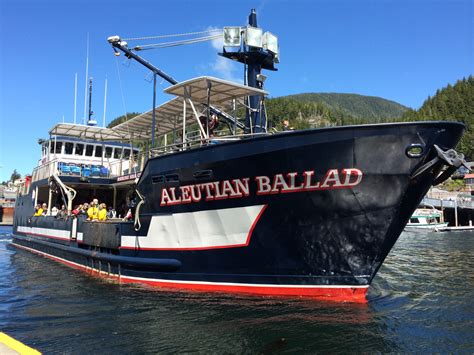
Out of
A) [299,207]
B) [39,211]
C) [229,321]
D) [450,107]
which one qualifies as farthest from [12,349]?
[450,107]

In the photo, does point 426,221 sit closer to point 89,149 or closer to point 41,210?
point 89,149

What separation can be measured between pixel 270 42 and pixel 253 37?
0.92m

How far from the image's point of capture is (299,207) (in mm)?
7984

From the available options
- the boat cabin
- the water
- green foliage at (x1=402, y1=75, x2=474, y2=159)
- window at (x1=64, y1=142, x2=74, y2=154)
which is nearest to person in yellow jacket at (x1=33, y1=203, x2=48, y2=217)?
the boat cabin

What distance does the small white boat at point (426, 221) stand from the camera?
47.1 m

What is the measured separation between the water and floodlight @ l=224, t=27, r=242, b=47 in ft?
39.0

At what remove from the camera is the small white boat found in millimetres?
47109

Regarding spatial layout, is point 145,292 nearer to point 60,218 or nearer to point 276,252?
point 276,252

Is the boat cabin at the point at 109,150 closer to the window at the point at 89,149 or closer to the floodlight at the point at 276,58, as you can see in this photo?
the window at the point at 89,149

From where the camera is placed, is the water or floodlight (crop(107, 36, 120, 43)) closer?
the water

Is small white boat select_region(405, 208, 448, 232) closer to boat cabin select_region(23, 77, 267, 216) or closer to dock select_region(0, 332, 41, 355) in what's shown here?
boat cabin select_region(23, 77, 267, 216)

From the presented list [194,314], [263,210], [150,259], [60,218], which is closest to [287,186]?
[263,210]

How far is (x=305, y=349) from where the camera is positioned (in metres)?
5.91

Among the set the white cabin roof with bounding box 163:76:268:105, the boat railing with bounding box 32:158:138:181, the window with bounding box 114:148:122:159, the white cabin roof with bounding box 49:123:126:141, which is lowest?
the boat railing with bounding box 32:158:138:181
